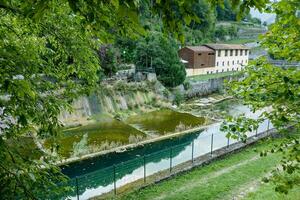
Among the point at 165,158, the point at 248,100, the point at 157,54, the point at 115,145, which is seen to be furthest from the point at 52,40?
the point at 157,54

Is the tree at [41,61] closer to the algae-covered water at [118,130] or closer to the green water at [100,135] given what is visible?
the algae-covered water at [118,130]

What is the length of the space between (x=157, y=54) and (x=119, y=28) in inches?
1029

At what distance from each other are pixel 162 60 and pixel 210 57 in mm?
15910

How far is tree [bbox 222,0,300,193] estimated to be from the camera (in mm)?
4449

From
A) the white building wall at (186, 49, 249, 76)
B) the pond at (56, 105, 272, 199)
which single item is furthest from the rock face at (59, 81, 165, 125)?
the white building wall at (186, 49, 249, 76)

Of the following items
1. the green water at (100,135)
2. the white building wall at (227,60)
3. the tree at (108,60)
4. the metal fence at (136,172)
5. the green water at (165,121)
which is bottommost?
the green water at (165,121)

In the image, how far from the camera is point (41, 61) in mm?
5062

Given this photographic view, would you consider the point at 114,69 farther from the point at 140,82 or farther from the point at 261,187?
the point at 261,187

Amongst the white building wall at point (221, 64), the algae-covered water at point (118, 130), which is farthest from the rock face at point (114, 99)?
the white building wall at point (221, 64)

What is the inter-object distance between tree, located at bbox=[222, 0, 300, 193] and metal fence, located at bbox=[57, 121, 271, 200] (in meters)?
6.64

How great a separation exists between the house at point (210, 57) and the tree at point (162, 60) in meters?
10.4

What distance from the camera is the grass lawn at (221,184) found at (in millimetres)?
9883

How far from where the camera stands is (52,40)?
5.89 meters

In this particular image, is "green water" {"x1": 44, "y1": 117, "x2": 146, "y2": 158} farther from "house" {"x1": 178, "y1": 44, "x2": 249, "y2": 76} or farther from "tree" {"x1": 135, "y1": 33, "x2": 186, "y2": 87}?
"house" {"x1": 178, "y1": 44, "x2": 249, "y2": 76}
